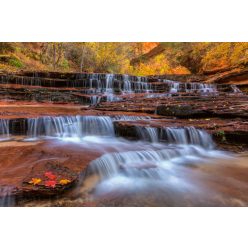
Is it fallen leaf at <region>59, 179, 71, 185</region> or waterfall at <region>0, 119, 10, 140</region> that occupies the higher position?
waterfall at <region>0, 119, 10, 140</region>

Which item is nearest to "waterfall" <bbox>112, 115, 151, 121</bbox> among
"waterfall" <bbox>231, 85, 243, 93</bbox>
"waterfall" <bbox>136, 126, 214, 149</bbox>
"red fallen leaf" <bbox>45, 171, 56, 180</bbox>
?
"waterfall" <bbox>136, 126, 214, 149</bbox>

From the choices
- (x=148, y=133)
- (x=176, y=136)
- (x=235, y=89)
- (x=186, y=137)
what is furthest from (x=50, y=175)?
(x=235, y=89)

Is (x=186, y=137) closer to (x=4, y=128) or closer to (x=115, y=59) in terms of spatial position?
(x=4, y=128)

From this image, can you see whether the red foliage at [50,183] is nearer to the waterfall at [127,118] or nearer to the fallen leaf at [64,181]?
the fallen leaf at [64,181]

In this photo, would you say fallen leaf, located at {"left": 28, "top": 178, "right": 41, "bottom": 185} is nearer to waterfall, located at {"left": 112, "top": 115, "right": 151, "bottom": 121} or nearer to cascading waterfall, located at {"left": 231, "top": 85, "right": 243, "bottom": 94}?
waterfall, located at {"left": 112, "top": 115, "right": 151, "bottom": 121}

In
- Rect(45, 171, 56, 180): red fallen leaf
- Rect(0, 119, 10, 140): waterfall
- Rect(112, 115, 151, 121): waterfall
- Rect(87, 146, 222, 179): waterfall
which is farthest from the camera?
Rect(112, 115, 151, 121): waterfall

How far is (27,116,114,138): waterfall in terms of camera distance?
405 cm

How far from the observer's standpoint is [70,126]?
170 inches

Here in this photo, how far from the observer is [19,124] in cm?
397

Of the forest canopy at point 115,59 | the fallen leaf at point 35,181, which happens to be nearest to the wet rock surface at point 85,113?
the fallen leaf at point 35,181

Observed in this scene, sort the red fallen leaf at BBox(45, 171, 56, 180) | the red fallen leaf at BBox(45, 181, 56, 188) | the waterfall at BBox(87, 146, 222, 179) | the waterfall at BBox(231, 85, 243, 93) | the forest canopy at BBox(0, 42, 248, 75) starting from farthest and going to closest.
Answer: the forest canopy at BBox(0, 42, 248, 75), the waterfall at BBox(231, 85, 243, 93), the waterfall at BBox(87, 146, 222, 179), the red fallen leaf at BBox(45, 171, 56, 180), the red fallen leaf at BBox(45, 181, 56, 188)
